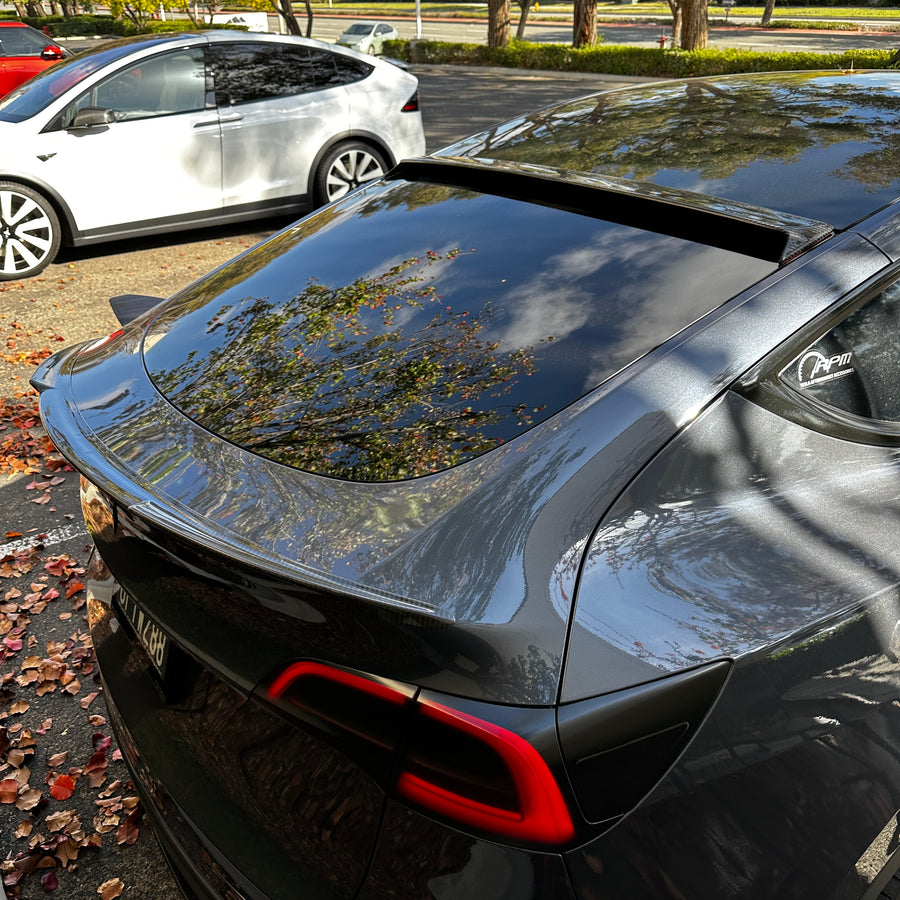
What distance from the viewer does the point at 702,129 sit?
243cm

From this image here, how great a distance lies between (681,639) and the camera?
4.65 feet

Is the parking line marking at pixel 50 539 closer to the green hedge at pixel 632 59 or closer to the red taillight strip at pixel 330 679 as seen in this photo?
the red taillight strip at pixel 330 679

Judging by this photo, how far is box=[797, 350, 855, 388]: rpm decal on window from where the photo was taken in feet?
5.66

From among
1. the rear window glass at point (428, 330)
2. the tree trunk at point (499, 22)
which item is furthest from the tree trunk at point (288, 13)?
the rear window glass at point (428, 330)

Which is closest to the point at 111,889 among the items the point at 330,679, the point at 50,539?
the point at 330,679

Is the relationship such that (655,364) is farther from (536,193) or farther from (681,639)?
(536,193)

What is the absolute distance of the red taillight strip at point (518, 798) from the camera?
4.24ft

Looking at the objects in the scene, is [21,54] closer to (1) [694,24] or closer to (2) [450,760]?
(1) [694,24]

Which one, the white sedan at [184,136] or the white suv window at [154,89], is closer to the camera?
the white sedan at [184,136]

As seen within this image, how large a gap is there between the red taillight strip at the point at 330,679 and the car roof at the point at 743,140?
127 cm

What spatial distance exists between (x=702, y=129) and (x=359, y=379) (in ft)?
3.95

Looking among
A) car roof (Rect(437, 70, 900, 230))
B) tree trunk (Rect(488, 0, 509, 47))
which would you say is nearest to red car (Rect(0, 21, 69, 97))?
tree trunk (Rect(488, 0, 509, 47))

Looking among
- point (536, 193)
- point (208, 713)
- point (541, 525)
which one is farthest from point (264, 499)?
point (536, 193)

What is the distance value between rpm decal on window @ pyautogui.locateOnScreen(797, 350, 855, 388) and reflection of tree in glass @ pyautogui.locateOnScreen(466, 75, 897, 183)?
49cm
